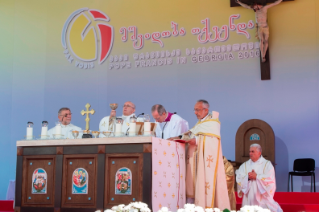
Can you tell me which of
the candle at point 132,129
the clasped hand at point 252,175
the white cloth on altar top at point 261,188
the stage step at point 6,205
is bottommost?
the stage step at point 6,205

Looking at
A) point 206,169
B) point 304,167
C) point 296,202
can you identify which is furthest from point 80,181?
point 304,167

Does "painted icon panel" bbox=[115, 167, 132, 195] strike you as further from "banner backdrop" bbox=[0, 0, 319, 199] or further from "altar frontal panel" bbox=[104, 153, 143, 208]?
"banner backdrop" bbox=[0, 0, 319, 199]

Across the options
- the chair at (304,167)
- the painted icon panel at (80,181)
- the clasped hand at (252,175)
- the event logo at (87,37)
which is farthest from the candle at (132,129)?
the event logo at (87,37)

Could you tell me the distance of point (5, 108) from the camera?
9992 mm

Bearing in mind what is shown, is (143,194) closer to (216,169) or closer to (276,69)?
(216,169)

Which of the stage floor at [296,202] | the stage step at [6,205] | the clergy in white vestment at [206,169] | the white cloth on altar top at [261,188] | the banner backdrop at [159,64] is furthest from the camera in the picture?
the banner backdrop at [159,64]

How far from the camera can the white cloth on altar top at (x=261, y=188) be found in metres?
5.91

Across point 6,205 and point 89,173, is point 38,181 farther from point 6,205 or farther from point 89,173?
point 6,205

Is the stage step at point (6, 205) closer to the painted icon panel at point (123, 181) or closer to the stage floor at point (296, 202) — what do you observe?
the stage floor at point (296, 202)

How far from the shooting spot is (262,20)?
825cm

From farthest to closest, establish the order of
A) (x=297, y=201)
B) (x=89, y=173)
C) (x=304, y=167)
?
(x=304, y=167) → (x=297, y=201) → (x=89, y=173)

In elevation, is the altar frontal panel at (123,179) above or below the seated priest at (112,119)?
below

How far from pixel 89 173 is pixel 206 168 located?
1411mm

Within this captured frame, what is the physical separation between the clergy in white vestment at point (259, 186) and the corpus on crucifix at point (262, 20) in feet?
9.34
